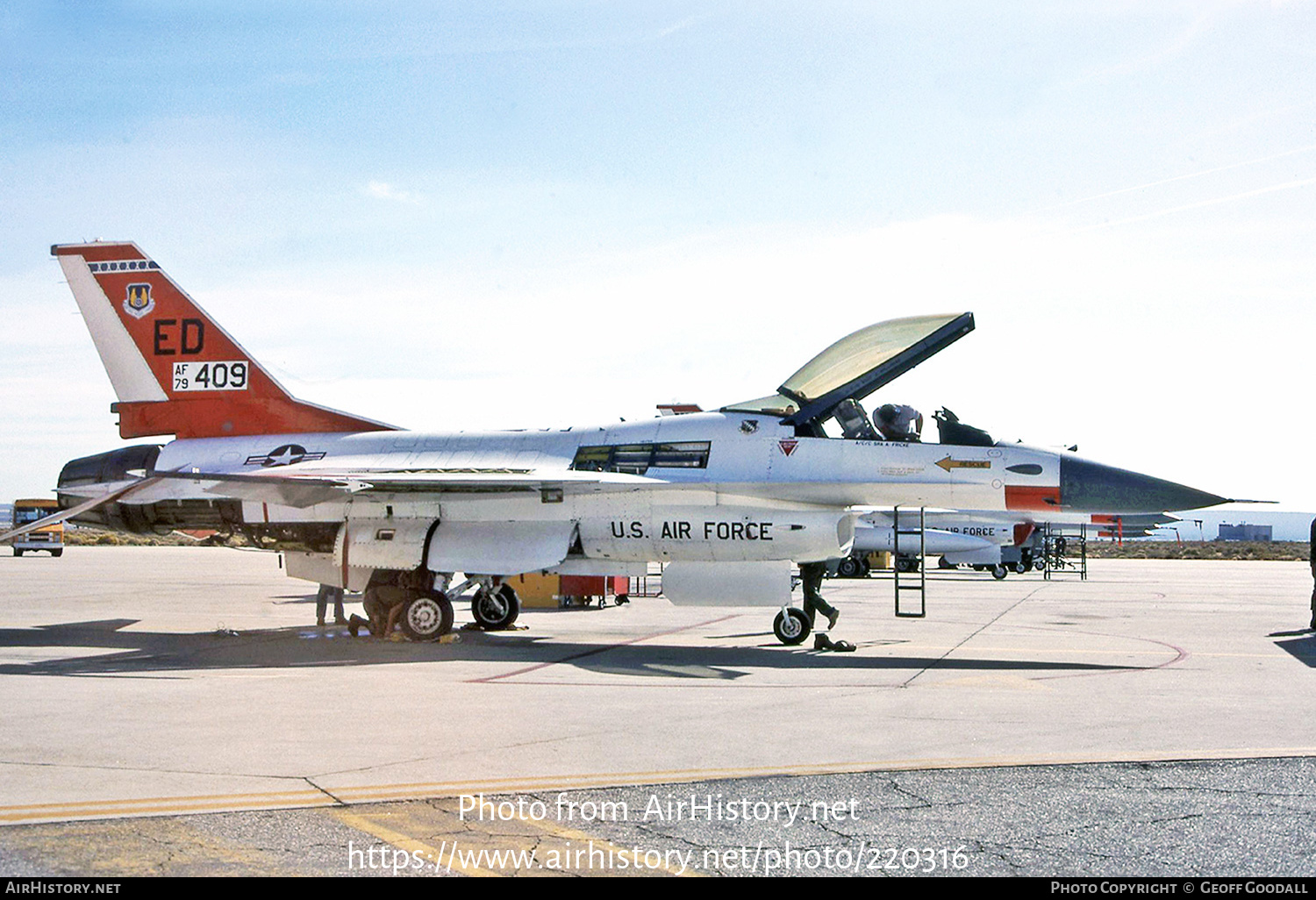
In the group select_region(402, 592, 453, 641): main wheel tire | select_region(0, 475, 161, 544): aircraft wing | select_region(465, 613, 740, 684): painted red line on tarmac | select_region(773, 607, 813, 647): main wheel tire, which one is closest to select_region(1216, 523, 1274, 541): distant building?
select_region(465, 613, 740, 684): painted red line on tarmac

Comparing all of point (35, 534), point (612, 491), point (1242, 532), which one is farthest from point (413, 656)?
point (1242, 532)

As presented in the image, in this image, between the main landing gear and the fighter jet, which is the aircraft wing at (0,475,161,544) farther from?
the main landing gear

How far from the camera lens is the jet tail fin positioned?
1659 centimetres

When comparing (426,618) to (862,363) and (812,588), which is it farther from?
(862,363)

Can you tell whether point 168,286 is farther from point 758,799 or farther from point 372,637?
point 758,799

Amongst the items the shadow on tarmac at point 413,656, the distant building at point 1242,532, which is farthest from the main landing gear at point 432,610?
the distant building at point 1242,532

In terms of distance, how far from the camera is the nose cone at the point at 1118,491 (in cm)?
1266

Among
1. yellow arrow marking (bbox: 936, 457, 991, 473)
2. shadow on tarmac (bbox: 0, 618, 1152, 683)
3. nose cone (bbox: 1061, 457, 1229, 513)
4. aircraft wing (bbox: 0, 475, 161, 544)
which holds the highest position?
yellow arrow marking (bbox: 936, 457, 991, 473)

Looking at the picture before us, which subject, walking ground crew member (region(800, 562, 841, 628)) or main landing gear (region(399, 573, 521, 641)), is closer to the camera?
walking ground crew member (region(800, 562, 841, 628))

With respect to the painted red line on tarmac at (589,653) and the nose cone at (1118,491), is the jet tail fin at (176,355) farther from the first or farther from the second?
the nose cone at (1118,491)

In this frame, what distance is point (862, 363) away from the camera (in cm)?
1389

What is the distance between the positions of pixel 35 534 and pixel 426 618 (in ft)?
134

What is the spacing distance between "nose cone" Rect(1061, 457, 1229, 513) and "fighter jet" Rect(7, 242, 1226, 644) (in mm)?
19

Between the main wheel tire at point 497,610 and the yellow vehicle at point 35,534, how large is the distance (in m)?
32.6
